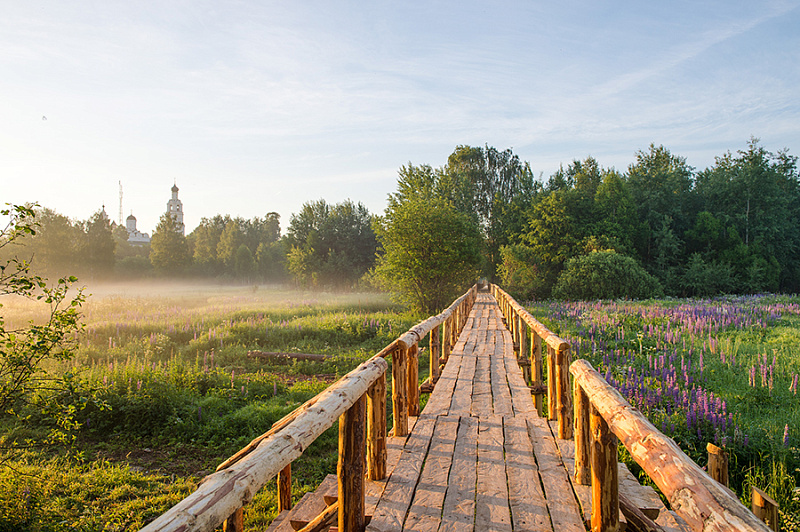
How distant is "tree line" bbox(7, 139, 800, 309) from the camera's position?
69.1 ft

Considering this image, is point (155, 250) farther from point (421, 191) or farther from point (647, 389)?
point (647, 389)

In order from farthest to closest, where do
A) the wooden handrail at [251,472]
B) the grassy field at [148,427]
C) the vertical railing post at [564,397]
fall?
the grassy field at [148,427]
the vertical railing post at [564,397]
the wooden handrail at [251,472]

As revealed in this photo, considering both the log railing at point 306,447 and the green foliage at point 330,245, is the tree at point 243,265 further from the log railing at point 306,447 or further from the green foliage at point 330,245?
the log railing at point 306,447

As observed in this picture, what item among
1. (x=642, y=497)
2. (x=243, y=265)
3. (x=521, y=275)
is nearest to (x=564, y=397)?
(x=642, y=497)

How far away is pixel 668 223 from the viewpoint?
39188 mm

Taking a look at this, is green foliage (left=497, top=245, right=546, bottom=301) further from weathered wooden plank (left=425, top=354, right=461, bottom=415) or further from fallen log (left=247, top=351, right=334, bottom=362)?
weathered wooden plank (left=425, top=354, right=461, bottom=415)

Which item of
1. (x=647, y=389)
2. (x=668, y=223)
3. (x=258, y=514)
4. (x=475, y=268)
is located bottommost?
(x=258, y=514)

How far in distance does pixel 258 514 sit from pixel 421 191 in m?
21.7

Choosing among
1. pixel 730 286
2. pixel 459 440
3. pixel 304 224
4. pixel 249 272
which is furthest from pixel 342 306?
pixel 249 272

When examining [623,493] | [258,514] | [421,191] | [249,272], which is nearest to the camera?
[623,493]

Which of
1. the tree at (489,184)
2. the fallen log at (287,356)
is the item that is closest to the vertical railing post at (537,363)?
the fallen log at (287,356)

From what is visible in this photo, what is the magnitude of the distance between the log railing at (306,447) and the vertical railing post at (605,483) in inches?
55.2

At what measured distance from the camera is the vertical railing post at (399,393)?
4.14 m

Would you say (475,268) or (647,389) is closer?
(647,389)
